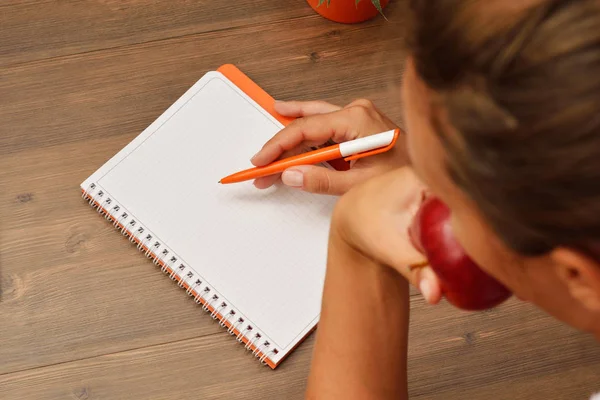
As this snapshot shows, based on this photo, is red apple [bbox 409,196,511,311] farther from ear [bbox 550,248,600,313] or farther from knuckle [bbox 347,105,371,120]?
knuckle [bbox 347,105,371,120]

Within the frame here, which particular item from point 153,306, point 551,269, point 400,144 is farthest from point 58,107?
point 551,269


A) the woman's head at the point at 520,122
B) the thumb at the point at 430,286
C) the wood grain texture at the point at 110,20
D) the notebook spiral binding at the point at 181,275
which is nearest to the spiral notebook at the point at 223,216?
the notebook spiral binding at the point at 181,275

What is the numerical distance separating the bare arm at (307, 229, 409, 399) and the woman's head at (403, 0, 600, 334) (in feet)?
0.93

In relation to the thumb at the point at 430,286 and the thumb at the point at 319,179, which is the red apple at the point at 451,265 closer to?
the thumb at the point at 430,286

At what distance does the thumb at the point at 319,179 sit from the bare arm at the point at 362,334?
0.10 m

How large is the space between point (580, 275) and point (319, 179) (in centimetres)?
Result: 44

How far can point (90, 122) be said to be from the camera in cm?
87

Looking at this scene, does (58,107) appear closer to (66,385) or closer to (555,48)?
(66,385)

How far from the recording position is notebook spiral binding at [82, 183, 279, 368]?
764 millimetres

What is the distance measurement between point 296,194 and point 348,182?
0.07m

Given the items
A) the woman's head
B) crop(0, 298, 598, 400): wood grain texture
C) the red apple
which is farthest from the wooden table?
the woman's head

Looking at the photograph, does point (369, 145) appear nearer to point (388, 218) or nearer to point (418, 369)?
point (388, 218)

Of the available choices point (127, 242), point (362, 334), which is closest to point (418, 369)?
point (362, 334)

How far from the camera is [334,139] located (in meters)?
0.83
